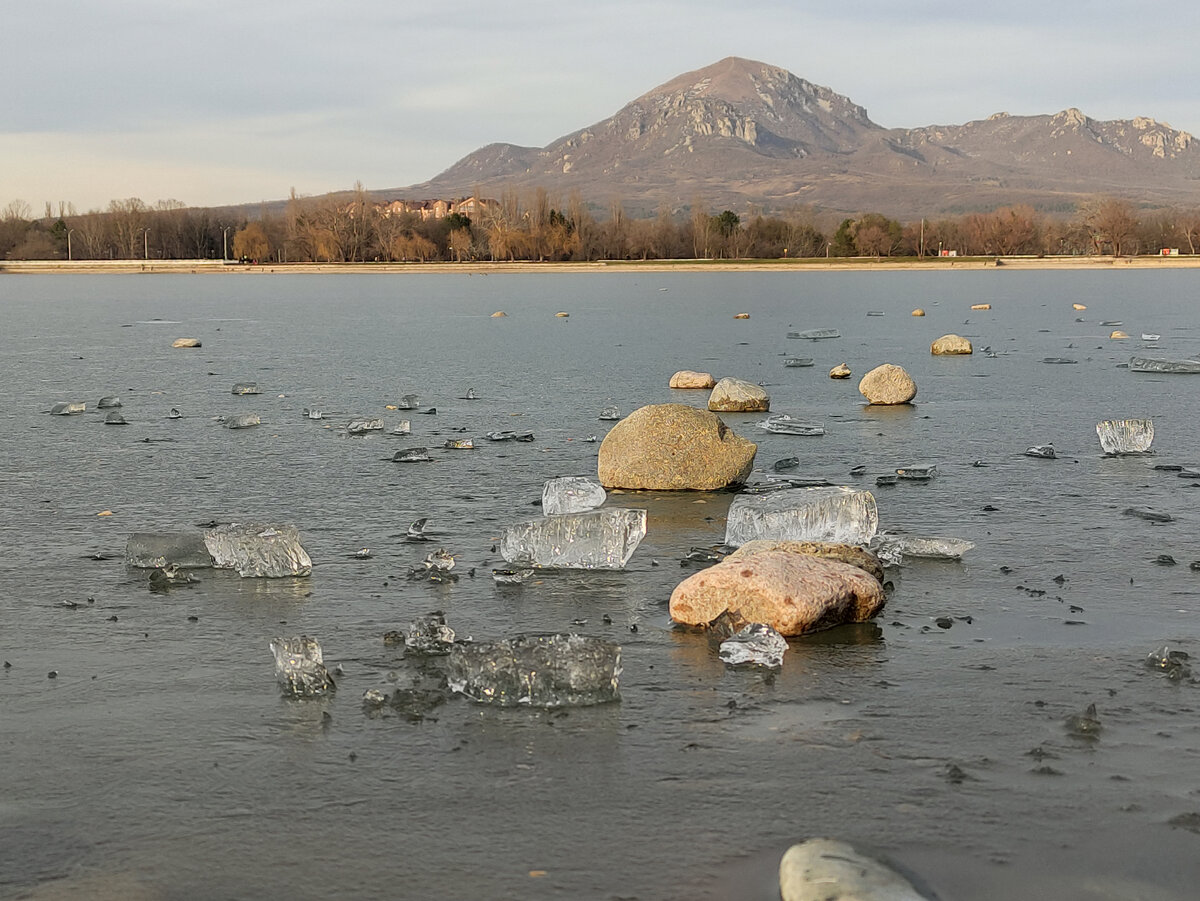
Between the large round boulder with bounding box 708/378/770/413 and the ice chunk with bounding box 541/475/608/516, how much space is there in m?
10.4

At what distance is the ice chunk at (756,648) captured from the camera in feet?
28.8

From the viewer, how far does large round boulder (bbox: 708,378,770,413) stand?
76.8 feet

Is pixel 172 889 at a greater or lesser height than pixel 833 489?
lesser

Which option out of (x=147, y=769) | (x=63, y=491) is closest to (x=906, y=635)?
(x=147, y=769)

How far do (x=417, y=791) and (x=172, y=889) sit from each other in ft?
4.55

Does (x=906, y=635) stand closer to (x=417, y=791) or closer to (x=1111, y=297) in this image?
(x=417, y=791)

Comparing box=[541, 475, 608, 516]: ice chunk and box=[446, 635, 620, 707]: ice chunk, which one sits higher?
box=[541, 475, 608, 516]: ice chunk

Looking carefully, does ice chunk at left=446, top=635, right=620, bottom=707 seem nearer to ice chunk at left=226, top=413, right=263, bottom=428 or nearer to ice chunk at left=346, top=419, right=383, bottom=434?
ice chunk at left=346, top=419, right=383, bottom=434

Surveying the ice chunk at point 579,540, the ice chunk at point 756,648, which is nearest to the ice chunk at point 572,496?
the ice chunk at point 579,540

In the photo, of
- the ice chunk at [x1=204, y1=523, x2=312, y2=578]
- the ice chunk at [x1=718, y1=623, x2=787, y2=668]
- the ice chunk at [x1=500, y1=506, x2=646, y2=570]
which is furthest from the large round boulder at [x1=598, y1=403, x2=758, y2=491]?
the ice chunk at [x1=718, y1=623, x2=787, y2=668]

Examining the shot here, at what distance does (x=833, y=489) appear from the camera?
12.1 metres

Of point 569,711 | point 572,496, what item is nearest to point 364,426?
point 572,496

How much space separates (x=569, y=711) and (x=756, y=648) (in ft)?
4.84

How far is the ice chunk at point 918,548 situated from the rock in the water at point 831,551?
3.20ft
